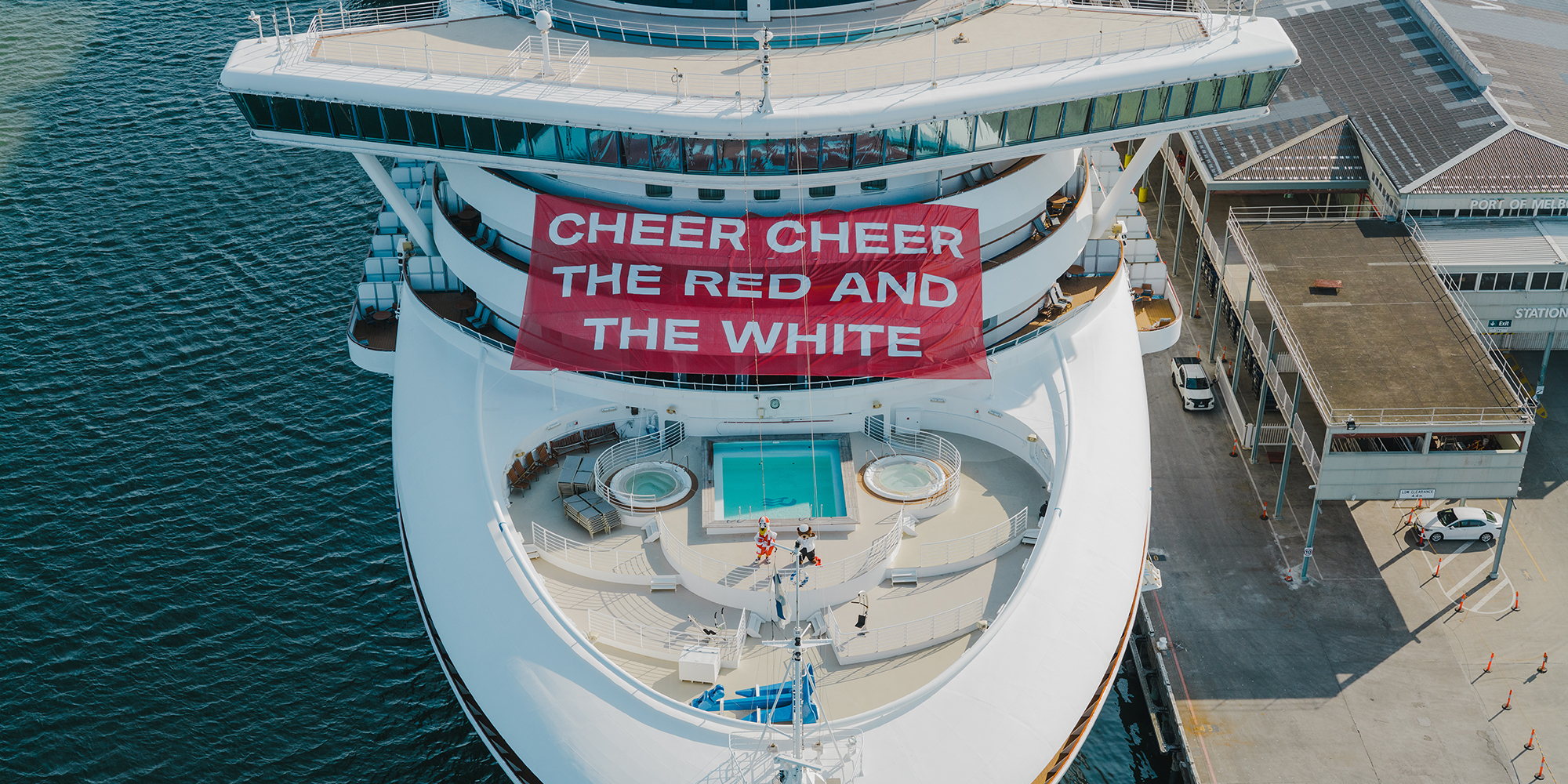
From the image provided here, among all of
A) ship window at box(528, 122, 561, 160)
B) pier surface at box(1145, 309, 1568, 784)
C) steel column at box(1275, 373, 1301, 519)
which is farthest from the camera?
steel column at box(1275, 373, 1301, 519)

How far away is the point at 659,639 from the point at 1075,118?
1951cm

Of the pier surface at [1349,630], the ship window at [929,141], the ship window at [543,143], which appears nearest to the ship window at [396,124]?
the ship window at [543,143]

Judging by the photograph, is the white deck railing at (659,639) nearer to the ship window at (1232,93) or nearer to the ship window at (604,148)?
the ship window at (604,148)

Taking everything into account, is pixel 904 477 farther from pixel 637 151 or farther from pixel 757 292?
pixel 637 151

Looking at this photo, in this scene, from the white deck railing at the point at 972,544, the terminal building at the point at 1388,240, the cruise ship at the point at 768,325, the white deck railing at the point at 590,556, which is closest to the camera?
the cruise ship at the point at 768,325

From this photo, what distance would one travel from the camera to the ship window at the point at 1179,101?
43.5m

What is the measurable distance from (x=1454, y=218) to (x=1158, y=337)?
1815cm

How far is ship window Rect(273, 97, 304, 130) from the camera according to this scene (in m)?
42.9

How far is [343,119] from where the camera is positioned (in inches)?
1704

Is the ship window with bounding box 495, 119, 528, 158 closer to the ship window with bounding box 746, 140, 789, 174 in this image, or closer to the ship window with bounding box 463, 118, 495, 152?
the ship window with bounding box 463, 118, 495, 152

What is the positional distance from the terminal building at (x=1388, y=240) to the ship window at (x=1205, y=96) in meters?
11.9

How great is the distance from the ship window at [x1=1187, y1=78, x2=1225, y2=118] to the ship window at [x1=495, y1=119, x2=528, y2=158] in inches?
788

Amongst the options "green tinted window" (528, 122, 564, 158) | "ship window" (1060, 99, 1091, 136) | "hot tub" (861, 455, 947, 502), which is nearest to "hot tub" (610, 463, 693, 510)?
"hot tub" (861, 455, 947, 502)

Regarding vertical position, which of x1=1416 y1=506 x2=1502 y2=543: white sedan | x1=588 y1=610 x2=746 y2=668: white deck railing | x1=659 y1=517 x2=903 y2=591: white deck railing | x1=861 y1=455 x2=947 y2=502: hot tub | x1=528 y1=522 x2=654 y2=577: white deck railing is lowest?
x1=1416 y1=506 x2=1502 y2=543: white sedan
